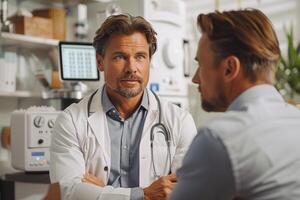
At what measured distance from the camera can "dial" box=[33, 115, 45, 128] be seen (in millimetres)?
2341

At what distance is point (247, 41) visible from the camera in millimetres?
1001

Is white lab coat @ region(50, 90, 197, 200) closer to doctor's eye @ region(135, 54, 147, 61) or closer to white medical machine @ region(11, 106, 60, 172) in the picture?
doctor's eye @ region(135, 54, 147, 61)

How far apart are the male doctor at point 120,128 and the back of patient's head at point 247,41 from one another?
0.62 metres

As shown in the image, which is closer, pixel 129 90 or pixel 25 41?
pixel 129 90

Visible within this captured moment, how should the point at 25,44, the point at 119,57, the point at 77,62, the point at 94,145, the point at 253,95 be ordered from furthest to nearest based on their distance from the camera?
1. the point at 25,44
2. the point at 77,62
3. the point at 119,57
4. the point at 94,145
5. the point at 253,95

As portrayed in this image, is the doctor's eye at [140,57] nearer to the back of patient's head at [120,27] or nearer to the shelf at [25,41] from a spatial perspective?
the back of patient's head at [120,27]

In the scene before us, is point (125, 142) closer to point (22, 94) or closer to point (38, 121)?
point (38, 121)

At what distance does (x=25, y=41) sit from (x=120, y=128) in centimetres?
134

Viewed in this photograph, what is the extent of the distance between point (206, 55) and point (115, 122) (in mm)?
744

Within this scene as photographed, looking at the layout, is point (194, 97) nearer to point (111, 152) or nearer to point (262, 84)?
point (111, 152)

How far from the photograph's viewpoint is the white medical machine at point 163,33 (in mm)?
2929

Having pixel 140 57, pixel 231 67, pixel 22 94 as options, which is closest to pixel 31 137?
pixel 22 94

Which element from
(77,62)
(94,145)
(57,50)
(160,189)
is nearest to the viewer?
(160,189)

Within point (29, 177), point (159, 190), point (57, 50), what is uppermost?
point (57, 50)
